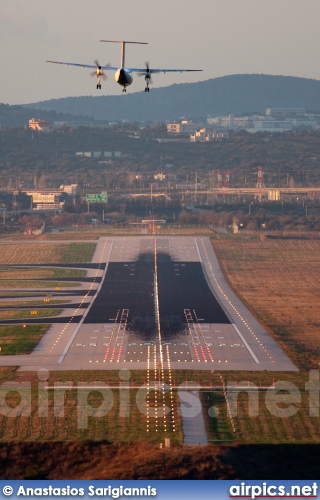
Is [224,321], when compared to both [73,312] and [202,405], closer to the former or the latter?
[73,312]

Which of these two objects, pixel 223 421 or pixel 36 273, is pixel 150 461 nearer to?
pixel 223 421

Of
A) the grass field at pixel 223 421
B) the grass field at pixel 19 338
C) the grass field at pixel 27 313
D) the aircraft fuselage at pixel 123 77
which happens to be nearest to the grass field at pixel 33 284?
the grass field at pixel 27 313

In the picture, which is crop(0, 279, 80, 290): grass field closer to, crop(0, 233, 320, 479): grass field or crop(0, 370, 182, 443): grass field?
crop(0, 233, 320, 479): grass field

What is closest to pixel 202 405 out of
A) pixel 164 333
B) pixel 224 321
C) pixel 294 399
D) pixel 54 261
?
pixel 294 399

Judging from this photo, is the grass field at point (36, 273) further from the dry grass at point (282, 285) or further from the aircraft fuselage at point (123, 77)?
the aircraft fuselage at point (123, 77)

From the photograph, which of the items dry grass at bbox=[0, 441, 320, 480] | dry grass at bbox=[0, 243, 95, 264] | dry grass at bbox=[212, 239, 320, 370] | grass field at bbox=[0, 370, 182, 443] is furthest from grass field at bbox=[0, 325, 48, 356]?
dry grass at bbox=[0, 243, 95, 264]

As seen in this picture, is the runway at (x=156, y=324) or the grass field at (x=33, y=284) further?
the grass field at (x=33, y=284)
